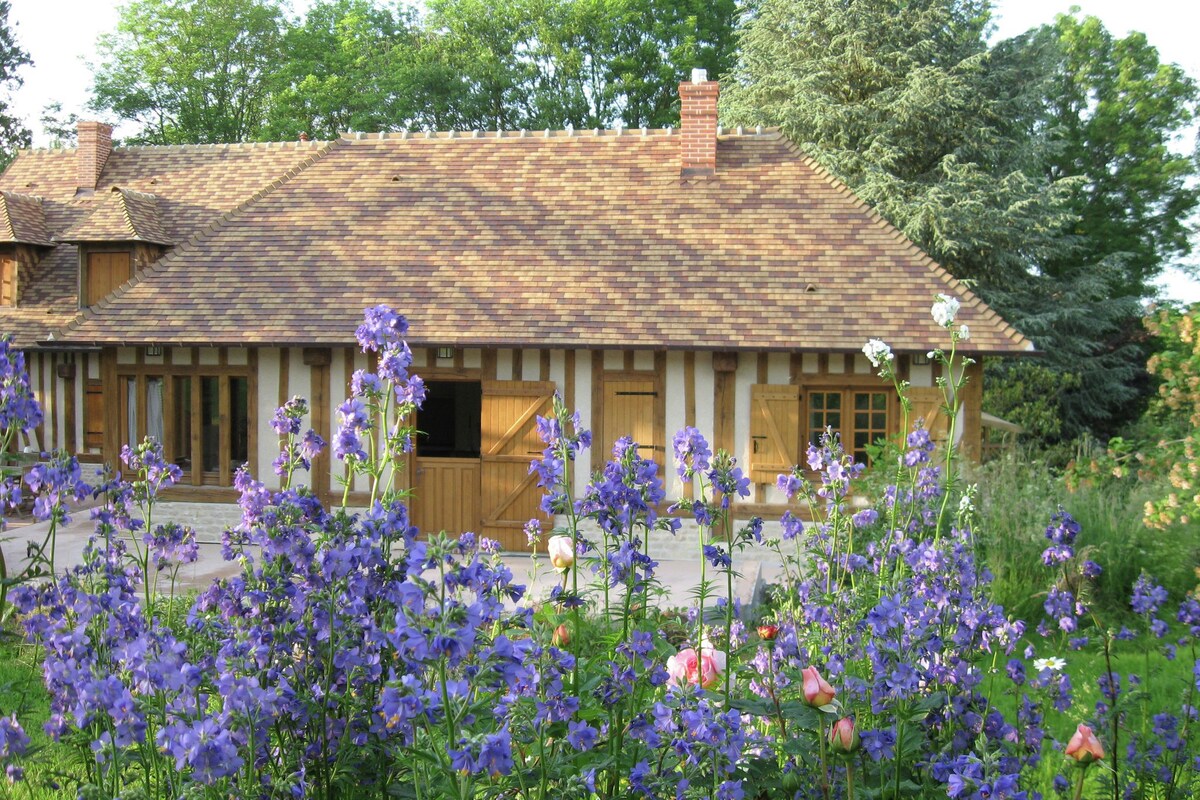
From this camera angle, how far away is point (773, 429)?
12008 millimetres

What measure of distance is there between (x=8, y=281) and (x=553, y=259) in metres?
10.1

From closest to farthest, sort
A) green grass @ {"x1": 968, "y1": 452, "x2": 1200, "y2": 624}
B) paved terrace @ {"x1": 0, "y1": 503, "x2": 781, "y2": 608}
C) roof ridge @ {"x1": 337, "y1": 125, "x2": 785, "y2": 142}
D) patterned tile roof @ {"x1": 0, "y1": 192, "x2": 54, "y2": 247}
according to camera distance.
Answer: green grass @ {"x1": 968, "y1": 452, "x2": 1200, "y2": 624} → paved terrace @ {"x1": 0, "y1": 503, "x2": 781, "y2": 608} → roof ridge @ {"x1": 337, "y1": 125, "x2": 785, "y2": 142} → patterned tile roof @ {"x1": 0, "y1": 192, "x2": 54, "y2": 247}

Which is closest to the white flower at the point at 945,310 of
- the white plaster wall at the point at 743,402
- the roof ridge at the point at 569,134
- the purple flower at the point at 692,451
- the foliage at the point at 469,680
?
the foliage at the point at 469,680

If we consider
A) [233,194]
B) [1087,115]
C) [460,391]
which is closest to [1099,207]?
[1087,115]

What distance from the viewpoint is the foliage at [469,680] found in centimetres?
219

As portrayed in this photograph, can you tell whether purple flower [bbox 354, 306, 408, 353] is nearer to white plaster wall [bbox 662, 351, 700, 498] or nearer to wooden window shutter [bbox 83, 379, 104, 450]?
white plaster wall [bbox 662, 351, 700, 498]

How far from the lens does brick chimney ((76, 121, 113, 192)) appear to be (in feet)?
61.6

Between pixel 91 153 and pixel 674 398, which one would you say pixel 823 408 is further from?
pixel 91 153

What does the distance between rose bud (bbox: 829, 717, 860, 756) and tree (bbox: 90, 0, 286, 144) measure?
30332 millimetres

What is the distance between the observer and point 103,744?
7.52 ft

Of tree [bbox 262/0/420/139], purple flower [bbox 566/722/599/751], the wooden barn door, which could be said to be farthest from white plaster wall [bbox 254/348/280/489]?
tree [bbox 262/0/420/139]

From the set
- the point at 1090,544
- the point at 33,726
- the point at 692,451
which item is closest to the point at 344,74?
the point at 1090,544

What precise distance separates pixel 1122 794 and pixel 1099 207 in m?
25.6

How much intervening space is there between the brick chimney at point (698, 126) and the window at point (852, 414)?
3.92m
